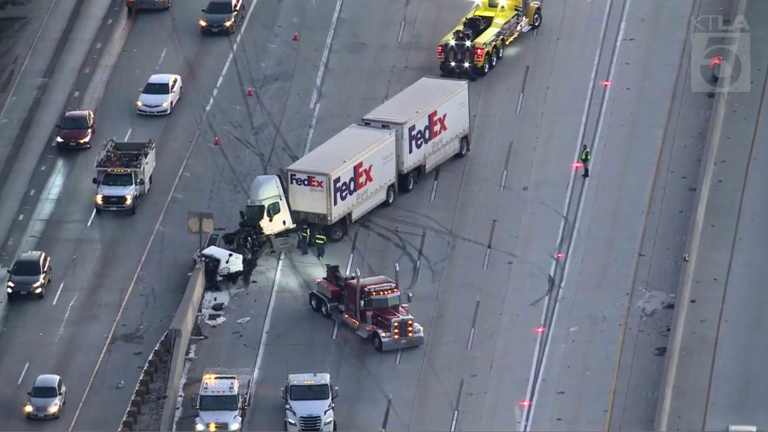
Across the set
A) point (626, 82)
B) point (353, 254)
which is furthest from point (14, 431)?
point (626, 82)

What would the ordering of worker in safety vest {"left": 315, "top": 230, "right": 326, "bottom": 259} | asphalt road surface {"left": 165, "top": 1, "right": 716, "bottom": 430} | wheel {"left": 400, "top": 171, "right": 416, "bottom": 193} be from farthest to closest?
wheel {"left": 400, "top": 171, "right": 416, "bottom": 193} → worker in safety vest {"left": 315, "top": 230, "right": 326, "bottom": 259} → asphalt road surface {"left": 165, "top": 1, "right": 716, "bottom": 430}

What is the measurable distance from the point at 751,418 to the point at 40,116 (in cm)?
3973

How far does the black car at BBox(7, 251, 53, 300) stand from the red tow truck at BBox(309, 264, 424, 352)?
12.7 m

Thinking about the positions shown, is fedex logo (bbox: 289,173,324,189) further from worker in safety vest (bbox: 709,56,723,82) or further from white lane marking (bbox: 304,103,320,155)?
worker in safety vest (bbox: 709,56,723,82)

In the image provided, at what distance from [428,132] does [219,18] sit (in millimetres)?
17962

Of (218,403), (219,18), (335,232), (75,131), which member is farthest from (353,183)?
(219,18)

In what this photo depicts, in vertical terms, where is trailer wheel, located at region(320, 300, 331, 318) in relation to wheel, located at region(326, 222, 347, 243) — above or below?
below

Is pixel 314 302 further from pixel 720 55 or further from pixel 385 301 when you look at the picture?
pixel 720 55

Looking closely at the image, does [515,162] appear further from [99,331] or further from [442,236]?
[99,331]

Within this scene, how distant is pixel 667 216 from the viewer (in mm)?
82250

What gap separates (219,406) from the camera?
226 ft

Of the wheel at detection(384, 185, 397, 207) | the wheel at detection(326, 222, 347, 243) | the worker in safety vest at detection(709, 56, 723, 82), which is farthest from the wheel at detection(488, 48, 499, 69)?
the wheel at detection(326, 222, 347, 243)

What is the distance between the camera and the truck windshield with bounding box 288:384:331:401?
69062mm

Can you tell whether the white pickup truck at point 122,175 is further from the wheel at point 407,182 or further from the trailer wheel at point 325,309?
the trailer wheel at point 325,309
